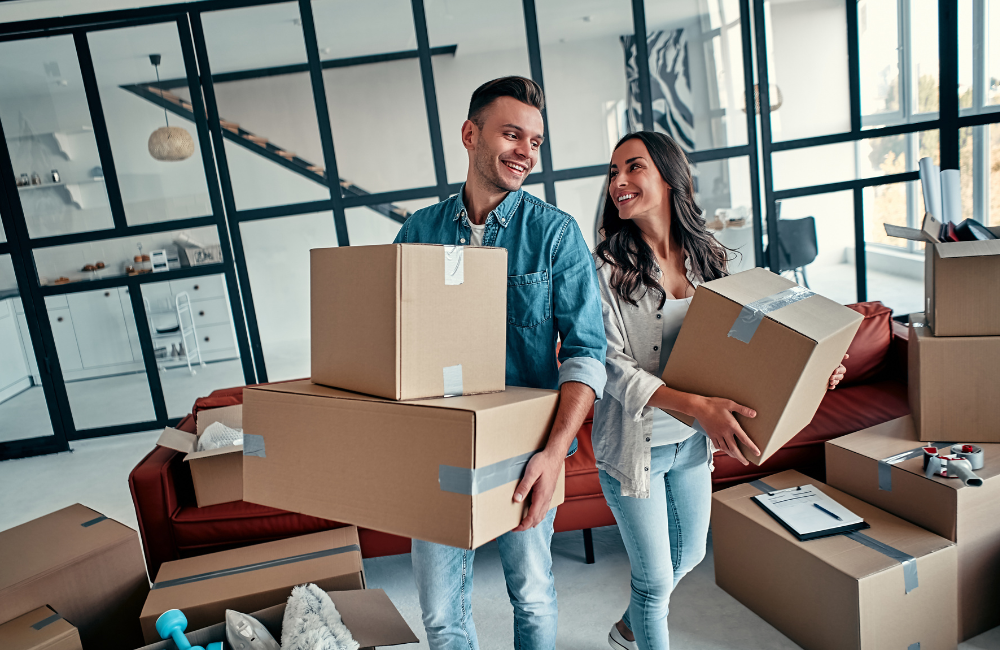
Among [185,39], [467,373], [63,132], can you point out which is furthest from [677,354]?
[63,132]

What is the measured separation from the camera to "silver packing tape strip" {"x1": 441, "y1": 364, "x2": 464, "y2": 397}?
2.85 feet

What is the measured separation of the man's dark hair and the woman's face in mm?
291

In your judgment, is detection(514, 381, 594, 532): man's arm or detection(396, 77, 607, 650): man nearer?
detection(514, 381, 594, 532): man's arm

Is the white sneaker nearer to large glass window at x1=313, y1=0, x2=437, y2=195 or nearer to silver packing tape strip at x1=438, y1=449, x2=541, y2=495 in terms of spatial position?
silver packing tape strip at x1=438, y1=449, x2=541, y2=495

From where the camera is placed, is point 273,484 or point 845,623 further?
point 845,623

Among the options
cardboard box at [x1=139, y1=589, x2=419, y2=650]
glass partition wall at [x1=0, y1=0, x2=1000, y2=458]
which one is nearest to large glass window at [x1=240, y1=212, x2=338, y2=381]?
glass partition wall at [x1=0, y1=0, x2=1000, y2=458]

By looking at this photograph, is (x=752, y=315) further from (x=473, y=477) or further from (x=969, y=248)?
(x=969, y=248)

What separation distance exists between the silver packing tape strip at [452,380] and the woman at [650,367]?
407mm

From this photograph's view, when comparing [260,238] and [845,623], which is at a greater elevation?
[260,238]

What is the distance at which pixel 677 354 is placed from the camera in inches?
44.9

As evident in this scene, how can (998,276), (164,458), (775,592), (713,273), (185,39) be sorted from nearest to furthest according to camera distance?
(713,273), (998,276), (775,592), (164,458), (185,39)

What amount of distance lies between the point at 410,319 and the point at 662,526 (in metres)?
0.75

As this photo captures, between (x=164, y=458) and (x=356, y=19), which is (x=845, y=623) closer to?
(x=164, y=458)

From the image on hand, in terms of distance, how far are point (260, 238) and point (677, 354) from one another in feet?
10.8
